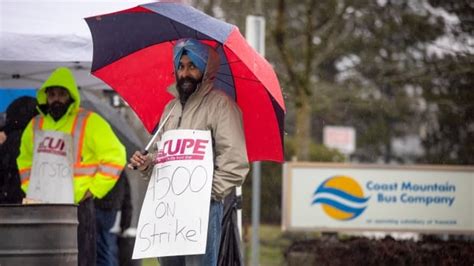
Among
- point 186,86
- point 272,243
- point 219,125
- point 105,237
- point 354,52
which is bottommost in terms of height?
point 272,243

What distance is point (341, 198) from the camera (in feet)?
52.6

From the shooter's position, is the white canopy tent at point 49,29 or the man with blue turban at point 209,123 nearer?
the man with blue turban at point 209,123

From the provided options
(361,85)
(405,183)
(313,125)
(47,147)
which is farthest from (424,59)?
(313,125)

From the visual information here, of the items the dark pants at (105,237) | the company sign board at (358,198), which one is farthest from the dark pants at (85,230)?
the company sign board at (358,198)

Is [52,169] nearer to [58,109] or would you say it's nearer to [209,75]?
[58,109]

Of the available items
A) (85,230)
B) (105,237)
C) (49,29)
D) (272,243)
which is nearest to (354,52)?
(272,243)

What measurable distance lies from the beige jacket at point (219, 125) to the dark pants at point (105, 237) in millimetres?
3664

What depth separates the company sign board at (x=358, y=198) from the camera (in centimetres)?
1570

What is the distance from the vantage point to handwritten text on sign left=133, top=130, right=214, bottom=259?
25.3ft

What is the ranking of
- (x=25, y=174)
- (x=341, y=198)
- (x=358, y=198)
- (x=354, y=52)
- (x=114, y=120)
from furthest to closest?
(x=354, y=52)
(x=358, y=198)
(x=341, y=198)
(x=114, y=120)
(x=25, y=174)

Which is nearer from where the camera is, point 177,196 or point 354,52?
point 177,196

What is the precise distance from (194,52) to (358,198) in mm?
8672

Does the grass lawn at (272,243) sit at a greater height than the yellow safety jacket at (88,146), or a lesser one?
lesser

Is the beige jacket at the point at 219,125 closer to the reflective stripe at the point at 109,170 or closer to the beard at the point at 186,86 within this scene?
the beard at the point at 186,86
